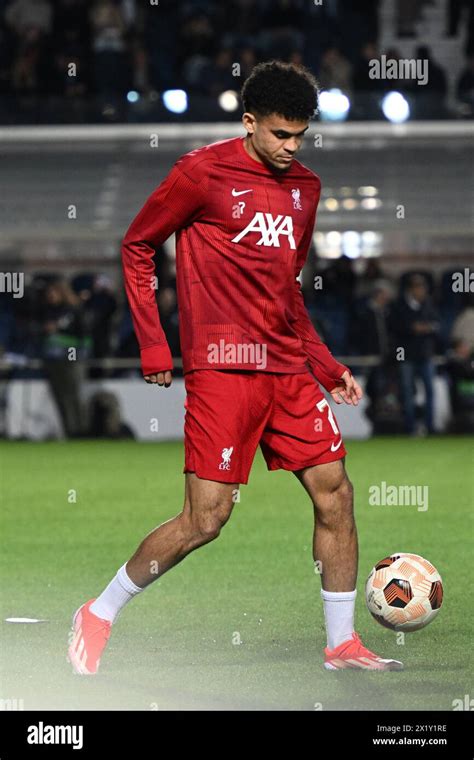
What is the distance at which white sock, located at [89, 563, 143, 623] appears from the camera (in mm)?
6035

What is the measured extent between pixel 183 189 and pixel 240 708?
199 cm

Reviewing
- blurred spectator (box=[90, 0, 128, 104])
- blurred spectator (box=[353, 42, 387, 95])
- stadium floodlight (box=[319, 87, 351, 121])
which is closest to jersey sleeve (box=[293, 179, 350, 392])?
stadium floodlight (box=[319, 87, 351, 121])

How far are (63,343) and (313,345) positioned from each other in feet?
45.5

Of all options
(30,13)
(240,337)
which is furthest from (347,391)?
(30,13)

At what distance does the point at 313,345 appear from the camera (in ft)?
20.5

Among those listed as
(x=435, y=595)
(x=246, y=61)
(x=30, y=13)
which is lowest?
(x=435, y=595)

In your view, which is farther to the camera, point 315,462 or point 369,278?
point 369,278

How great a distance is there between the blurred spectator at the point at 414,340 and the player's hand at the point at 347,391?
13.3 m

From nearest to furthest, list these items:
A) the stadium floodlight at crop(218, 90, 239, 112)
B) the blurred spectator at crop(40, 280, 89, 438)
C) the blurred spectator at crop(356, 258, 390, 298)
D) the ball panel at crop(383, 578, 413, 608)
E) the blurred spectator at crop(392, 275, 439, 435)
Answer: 1. the ball panel at crop(383, 578, 413, 608)
2. the blurred spectator at crop(392, 275, 439, 435)
3. the blurred spectator at crop(40, 280, 89, 438)
4. the blurred spectator at crop(356, 258, 390, 298)
5. the stadium floodlight at crop(218, 90, 239, 112)

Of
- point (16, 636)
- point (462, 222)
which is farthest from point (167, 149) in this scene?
point (16, 636)

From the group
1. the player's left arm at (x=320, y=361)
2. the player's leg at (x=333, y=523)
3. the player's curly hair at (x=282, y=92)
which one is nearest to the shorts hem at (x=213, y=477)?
the player's leg at (x=333, y=523)

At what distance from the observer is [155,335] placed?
5891 mm

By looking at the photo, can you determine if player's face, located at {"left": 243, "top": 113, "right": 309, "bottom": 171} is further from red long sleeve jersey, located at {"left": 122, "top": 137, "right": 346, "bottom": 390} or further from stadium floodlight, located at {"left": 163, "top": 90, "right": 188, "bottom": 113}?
stadium floodlight, located at {"left": 163, "top": 90, "right": 188, "bottom": 113}

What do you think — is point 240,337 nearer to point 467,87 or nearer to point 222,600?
Result: point 222,600
